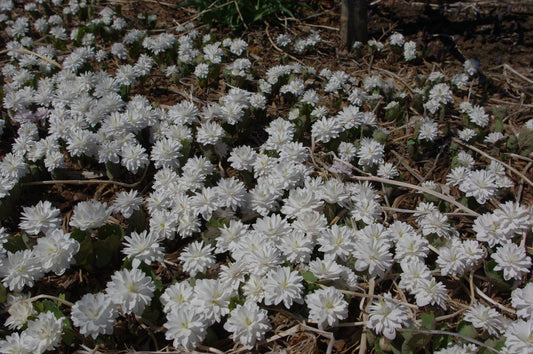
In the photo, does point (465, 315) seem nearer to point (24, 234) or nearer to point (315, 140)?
point (315, 140)

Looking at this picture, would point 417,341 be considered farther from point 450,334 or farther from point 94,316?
point 94,316

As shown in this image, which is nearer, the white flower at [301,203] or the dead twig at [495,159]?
the white flower at [301,203]

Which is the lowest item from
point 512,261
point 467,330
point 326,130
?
point 467,330

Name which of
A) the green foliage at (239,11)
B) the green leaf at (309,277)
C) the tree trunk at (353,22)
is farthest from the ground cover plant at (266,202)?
the green foliage at (239,11)

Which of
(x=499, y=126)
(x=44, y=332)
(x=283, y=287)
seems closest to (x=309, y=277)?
(x=283, y=287)

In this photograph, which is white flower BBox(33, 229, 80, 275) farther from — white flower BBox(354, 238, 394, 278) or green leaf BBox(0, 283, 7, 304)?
white flower BBox(354, 238, 394, 278)

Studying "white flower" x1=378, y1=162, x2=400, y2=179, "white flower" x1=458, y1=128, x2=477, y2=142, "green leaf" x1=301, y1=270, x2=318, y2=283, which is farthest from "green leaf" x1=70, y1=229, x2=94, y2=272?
"white flower" x1=458, y1=128, x2=477, y2=142

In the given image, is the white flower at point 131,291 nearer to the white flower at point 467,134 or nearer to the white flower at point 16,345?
the white flower at point 16,345
